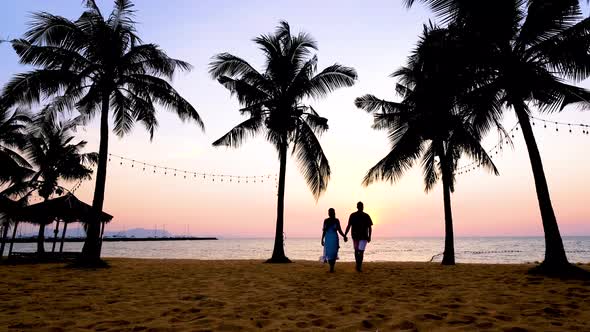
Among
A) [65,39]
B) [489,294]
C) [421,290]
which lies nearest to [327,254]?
[421,290]

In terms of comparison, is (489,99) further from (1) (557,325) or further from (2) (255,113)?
(2) (255,113)

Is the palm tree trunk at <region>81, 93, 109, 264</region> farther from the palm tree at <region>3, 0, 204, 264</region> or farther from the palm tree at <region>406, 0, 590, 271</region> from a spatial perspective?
the palm tree at <region>406, 0, 590, 271</region>

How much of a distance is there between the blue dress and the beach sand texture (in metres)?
2.42

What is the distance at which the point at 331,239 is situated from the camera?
410 inches

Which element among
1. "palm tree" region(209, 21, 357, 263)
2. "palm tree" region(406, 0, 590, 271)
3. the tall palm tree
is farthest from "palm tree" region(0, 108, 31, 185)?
"palm tree" region(406, 0, 590, 271)

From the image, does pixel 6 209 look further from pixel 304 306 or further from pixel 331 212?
pixel 304 306

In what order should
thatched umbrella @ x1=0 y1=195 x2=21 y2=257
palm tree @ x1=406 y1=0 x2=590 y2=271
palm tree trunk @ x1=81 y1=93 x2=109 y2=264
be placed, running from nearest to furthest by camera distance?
palm tree @ x1=406 y1=0 x2=590 y2=271 → palm tree trunk @ x1=81 y1=93 x2=109 y2=264 → thatched umbrella @ x1=0 y1=195 x2=21 y2=257

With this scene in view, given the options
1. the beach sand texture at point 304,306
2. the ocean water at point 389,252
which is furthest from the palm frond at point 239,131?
the ocean water at point 389,252

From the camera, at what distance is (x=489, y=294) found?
20.1 ft

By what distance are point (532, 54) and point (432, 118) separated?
169 inches

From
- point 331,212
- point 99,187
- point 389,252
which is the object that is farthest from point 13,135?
point 389,252

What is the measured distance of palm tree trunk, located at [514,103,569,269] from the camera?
9188 millimetres

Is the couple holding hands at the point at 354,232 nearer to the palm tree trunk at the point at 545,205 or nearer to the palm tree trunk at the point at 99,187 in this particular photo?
the palm tree trunk at the point at 545,205

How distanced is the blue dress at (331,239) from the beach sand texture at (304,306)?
242 cm
